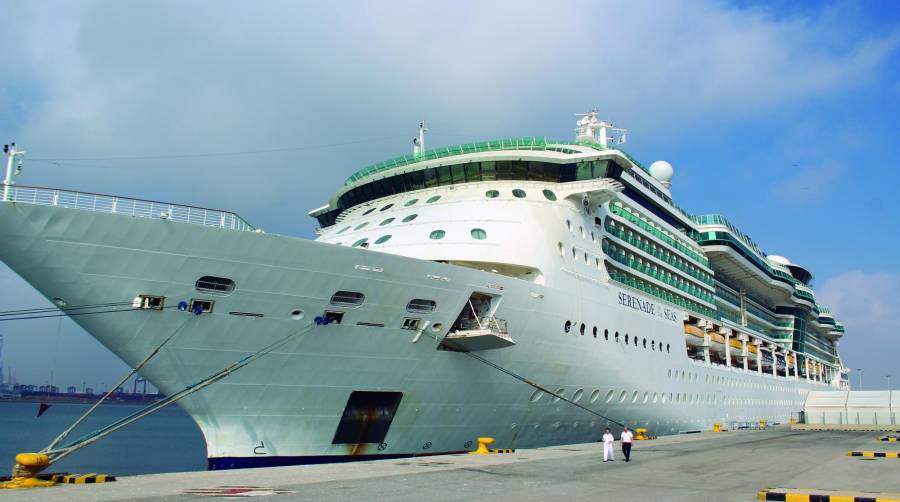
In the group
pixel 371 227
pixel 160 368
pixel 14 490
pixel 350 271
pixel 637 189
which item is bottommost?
pixel 14 490

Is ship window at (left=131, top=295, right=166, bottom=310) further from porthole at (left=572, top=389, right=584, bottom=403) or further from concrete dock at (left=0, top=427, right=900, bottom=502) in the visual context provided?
porthole at (left=572, top=389, right=584, bottom=403)

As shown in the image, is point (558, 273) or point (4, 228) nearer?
point (4, 228)

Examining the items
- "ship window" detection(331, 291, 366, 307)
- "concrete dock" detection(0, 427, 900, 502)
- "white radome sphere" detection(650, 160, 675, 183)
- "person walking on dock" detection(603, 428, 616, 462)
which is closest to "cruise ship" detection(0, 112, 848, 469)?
"ship window" detection(331, 291, 366, 307)

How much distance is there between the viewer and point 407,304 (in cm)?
1523

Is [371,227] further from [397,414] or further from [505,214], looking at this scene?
[397,414]

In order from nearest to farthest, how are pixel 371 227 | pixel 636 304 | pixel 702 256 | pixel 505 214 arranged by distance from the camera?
pixel 505 214 < pixel 371 227 < pixel 636 304 < pixel 702 256

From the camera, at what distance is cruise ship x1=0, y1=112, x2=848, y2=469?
12633mm

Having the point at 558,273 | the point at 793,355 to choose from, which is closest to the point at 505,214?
the point at 558,273

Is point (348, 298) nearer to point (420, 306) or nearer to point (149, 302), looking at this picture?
point (420, 306)

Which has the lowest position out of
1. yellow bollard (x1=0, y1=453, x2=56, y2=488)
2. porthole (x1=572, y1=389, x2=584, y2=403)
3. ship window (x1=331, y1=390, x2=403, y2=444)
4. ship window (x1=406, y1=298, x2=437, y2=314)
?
yellow bollard (x1=0, y1=453, x2=56, y2=488)

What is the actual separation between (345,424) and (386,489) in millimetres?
5034

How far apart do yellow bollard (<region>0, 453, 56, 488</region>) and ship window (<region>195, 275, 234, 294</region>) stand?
3931mm

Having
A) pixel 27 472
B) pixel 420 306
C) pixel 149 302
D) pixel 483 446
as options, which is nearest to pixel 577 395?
pixel 483 446

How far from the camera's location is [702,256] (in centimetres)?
3553
